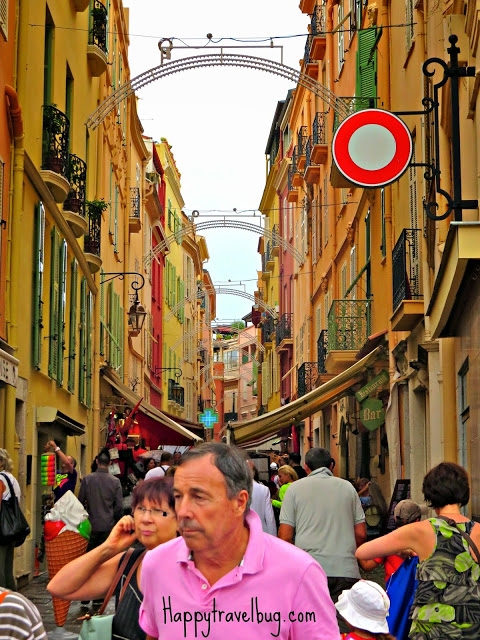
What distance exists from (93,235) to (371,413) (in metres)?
6.98

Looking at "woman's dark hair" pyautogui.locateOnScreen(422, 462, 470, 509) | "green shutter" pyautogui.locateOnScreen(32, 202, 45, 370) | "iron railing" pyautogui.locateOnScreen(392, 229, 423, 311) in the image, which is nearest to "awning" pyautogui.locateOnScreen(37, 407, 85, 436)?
"green shutter" pyautogui.locateOnScreen(32, 202, 45, 370)

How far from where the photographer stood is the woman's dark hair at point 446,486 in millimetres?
5609

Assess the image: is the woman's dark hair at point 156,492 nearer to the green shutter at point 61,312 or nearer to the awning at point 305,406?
the green shutter at point 61,312

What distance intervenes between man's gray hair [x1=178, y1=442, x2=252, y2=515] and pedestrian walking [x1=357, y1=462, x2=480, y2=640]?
2.05 m

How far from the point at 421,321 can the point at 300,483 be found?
7.60 metres

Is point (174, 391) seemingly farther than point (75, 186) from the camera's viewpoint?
Yes

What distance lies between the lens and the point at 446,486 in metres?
5.61

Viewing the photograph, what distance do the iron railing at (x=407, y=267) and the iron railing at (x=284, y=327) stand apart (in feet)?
93.0

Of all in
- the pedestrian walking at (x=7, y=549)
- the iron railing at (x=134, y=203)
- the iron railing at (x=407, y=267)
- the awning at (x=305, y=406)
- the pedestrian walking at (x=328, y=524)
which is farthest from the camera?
the iron railing at (x=134, y=203)

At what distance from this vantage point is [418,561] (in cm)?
568

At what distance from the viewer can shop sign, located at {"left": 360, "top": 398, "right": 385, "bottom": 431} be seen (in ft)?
65.4

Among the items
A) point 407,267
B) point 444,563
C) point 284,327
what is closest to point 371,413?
point 407,267

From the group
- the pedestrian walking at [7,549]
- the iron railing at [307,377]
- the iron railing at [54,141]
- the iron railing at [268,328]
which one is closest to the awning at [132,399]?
the iron railing at [307,377]

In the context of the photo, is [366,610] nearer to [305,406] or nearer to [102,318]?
[305,406]
